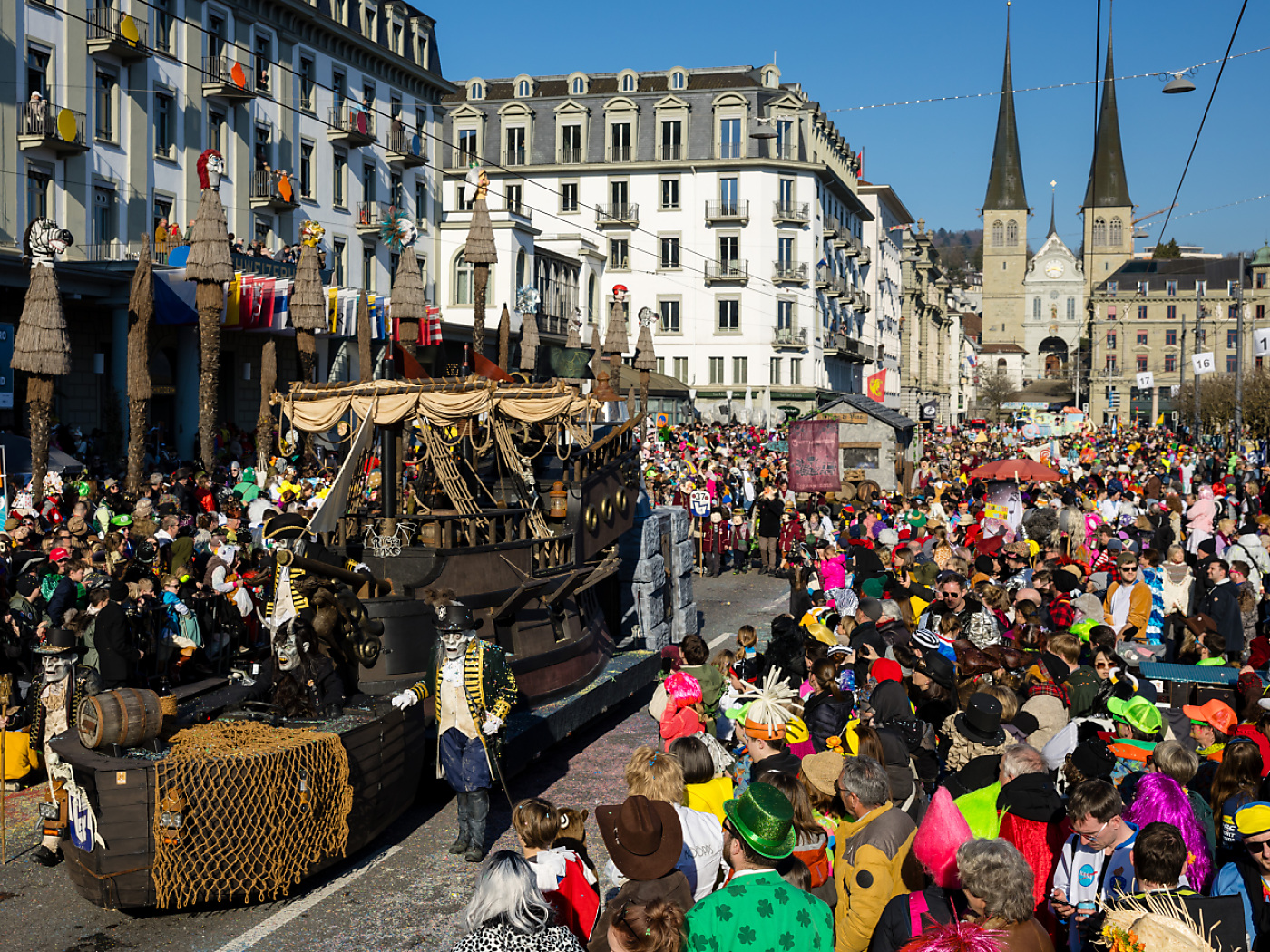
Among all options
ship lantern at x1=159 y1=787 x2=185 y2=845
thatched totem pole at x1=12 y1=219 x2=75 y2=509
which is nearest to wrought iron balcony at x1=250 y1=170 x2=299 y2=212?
thatched totem pole at x1=12 y1=219 x2=75 y2=509

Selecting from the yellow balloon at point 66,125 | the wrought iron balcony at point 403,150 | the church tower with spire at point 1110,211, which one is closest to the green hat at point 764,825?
the yellow balloon at point 66,125

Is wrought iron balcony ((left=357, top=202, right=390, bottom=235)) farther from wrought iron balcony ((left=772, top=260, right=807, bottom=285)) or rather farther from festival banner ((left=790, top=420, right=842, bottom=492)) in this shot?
wrought iron balcony ((left=772, top=260, right=807, bottom=285))

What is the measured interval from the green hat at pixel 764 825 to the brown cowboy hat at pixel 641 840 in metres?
0.42

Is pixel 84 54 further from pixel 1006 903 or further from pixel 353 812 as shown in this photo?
pixel 1006 903

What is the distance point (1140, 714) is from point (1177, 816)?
7.30 ft

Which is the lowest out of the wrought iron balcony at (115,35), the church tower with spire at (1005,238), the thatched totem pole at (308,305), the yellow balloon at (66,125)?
the thatched totem pole at (308,305)

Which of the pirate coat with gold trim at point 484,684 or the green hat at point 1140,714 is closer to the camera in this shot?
the green hat at point 1140,714

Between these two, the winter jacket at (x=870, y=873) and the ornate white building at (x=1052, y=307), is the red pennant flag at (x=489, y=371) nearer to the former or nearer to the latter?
the winter jacket at (x=870, y=873)

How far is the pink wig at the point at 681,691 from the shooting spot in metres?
8.18

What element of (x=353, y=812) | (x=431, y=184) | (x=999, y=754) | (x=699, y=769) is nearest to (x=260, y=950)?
(x=353, y=812)

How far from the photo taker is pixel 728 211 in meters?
62.1

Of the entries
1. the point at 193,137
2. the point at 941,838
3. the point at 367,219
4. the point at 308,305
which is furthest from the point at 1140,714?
the point at 367,219

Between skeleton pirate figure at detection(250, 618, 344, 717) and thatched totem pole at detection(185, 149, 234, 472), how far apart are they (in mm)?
10788

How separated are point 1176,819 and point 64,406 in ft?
85.1
